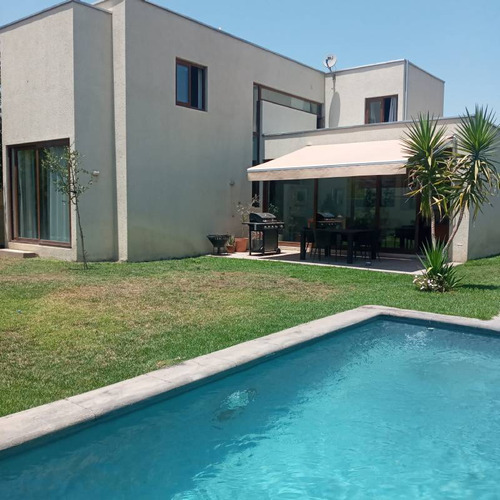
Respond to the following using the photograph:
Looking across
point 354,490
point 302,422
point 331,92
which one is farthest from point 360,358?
point 331,92

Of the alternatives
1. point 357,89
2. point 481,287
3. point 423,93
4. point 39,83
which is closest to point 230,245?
point 39,83

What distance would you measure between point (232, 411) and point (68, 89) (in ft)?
53.9

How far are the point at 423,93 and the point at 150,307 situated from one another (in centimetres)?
2499

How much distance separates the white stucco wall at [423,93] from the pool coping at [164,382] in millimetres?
21237

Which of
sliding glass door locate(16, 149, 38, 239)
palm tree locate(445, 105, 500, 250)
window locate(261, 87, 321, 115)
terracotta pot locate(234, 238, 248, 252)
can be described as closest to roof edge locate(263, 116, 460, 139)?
window locate(261, 87, 321, 115)

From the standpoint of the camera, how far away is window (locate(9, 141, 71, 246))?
2077cm

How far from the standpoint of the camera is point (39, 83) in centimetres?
2059

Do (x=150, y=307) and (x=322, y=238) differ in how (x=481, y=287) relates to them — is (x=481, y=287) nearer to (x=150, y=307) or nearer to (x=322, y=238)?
(x=322, y=238)

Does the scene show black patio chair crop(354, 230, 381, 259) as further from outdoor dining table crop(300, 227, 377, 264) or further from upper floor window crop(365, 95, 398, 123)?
upper floor window crop(365, 95, 398, 123)

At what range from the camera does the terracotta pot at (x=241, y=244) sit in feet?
80.2

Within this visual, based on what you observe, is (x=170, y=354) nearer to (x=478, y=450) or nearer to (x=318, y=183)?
(x=478, y=450)

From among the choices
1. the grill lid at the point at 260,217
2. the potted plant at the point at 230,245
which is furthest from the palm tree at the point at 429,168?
the potted plant at the point at 230,245

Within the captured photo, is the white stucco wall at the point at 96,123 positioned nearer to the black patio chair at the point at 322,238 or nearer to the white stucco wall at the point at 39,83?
the white stucco wall at the point at 39,83

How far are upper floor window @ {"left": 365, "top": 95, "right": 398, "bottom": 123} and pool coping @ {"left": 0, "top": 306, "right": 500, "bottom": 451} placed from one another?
68.8ft
